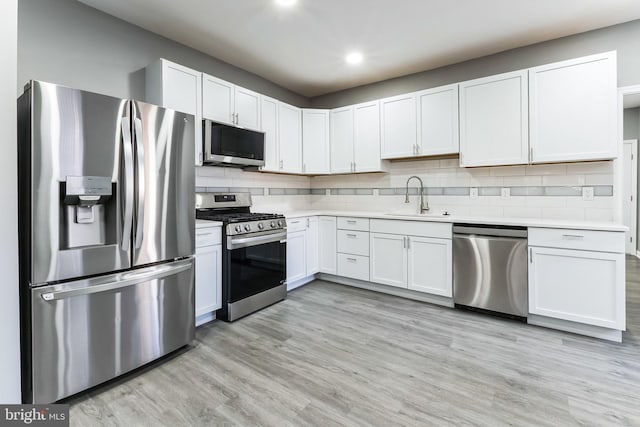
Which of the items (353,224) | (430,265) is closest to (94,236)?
(353,224)

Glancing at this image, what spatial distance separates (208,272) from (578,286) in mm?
3089

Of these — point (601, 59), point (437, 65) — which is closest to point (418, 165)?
point (437, 65)

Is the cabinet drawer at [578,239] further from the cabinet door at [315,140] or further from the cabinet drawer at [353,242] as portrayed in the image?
the cabinet door at [315,140]

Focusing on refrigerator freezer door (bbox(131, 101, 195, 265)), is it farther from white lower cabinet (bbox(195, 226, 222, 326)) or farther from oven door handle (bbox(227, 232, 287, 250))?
oven door handle (bbox(227, 232, 287, 250))

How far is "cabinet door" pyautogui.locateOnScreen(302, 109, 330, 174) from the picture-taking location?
4250 millimetres

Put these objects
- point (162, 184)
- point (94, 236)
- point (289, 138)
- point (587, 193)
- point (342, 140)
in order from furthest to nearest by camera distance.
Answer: point (342, 140)
point (289, 138)
point (587, 193)
point (162, 184)
point (94, 236)

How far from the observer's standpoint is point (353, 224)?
3754 mm

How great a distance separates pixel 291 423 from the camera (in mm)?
1561

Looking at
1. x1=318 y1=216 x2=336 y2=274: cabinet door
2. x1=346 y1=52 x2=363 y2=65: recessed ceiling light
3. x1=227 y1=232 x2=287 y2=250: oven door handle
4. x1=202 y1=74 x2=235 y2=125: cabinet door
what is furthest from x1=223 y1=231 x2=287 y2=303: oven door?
x1=346 y1=52 x2=363 y2=65: recessed ceiling light

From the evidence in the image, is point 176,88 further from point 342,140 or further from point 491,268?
point 491,268

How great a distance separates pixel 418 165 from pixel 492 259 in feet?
4.97

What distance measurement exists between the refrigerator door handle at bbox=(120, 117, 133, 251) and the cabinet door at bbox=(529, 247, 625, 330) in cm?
314

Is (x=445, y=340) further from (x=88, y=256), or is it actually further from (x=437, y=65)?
(x=437, y=65)

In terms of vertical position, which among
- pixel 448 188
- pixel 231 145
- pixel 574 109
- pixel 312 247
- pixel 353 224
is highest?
pixel 574 109
